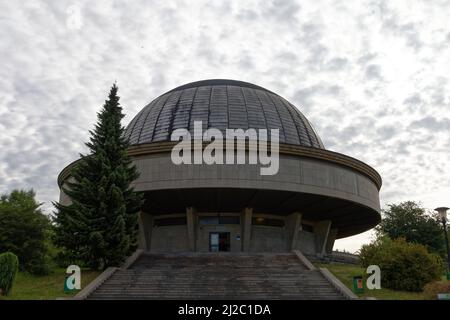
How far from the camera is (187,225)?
37.6m

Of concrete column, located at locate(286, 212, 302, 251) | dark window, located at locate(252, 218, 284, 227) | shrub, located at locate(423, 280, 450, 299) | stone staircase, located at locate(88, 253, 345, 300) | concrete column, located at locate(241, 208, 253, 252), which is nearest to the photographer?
shrub, located at locate(423, 280, 450, 299)

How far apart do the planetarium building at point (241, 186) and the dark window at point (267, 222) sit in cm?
9

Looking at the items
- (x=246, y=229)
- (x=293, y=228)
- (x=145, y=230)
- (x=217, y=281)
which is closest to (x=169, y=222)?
(x=145, y=230)

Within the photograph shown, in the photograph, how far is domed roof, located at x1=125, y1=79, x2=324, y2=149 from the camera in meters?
39.8

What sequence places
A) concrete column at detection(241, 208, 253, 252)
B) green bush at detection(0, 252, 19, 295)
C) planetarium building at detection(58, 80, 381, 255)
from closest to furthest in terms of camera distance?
green bush at detection(0, 252, 19, 295) → planetarium building at detection(58, 80, 381, 255) → concrete column at detection(241, 208, 253, 252)

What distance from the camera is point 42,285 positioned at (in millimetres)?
23156

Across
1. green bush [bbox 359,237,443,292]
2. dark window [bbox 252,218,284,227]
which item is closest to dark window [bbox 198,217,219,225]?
dark window [bbox 252,218,284,227]

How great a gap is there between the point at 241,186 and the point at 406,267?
12102 millimetres

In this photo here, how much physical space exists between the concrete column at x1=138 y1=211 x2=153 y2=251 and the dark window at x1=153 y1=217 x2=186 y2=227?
24.0 inches

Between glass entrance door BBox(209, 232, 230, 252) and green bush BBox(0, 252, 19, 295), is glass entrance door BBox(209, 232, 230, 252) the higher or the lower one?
the higher one

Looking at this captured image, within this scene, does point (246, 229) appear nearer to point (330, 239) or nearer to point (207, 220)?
point (207, 220)

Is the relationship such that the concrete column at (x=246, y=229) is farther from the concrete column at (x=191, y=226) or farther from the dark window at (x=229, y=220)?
the concrete column at (x=191, y=226)

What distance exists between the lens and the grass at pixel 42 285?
20.6 metres

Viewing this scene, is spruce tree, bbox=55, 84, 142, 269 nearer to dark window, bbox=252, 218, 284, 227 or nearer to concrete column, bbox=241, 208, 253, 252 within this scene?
concrete column, bbox=241, 208, 253, 252
